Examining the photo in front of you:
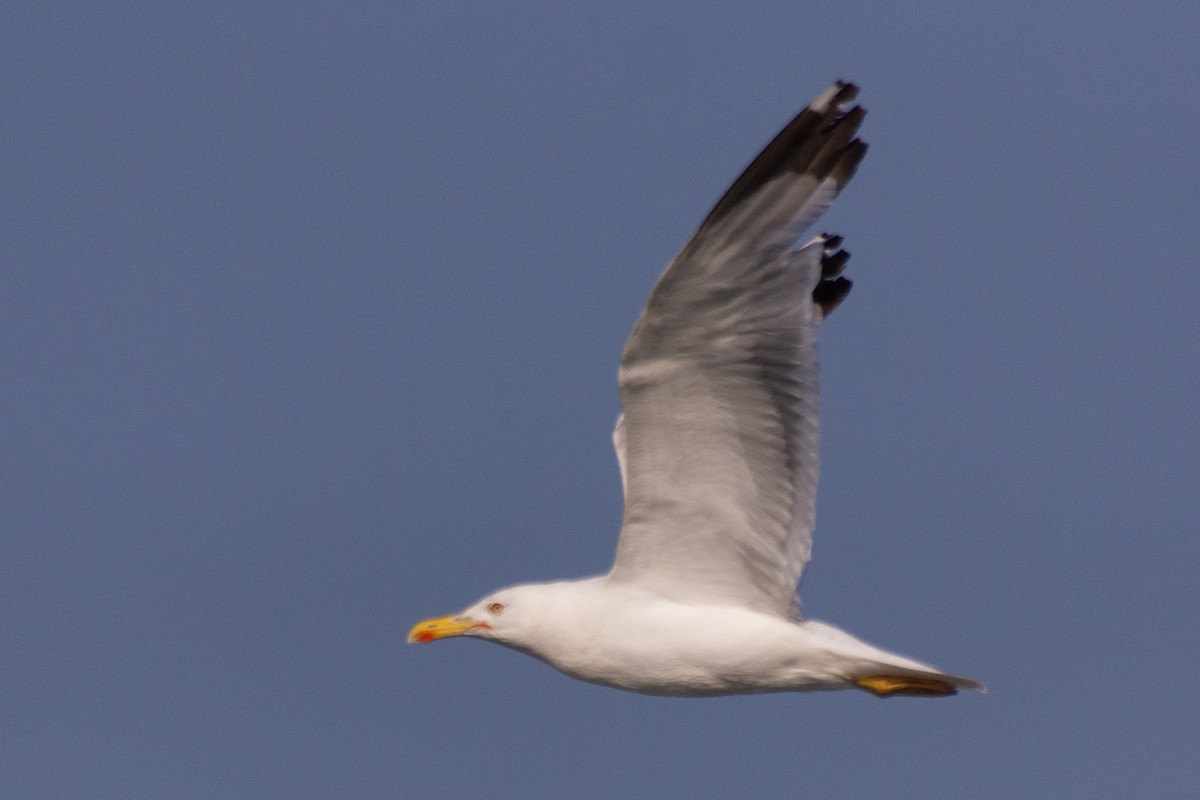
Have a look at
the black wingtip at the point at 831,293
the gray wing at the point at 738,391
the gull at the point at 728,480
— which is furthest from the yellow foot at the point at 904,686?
the black wingtip at the point at 831,293

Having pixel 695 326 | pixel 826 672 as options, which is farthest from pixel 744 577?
pixel 695 326

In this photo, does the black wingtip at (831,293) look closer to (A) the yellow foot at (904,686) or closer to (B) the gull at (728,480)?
(B) the gull at (728,480)

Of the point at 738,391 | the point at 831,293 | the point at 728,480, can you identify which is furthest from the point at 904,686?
the point at 831,293

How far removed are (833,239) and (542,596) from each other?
2.94m

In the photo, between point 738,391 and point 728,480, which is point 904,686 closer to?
point 728,480

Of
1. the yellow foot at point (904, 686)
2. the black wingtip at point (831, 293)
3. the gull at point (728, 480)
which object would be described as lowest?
the yellow foot at point (904, 686)

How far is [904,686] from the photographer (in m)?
12.0

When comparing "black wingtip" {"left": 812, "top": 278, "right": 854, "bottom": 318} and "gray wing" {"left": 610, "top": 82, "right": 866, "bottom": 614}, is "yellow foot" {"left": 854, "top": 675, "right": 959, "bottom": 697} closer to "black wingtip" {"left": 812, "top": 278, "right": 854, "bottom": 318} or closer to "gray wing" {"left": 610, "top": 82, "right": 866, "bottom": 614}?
"gray wing" {"left": 610, "top": 82, "right": 866, "bottom": 614}

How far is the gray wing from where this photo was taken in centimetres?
1109

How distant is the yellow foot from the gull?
1 centimetres

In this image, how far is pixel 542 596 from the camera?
1248cm

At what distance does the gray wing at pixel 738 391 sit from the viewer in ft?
36.4

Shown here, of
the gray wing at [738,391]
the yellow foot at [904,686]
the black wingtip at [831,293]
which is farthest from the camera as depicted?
the black wingtip at [831,293]

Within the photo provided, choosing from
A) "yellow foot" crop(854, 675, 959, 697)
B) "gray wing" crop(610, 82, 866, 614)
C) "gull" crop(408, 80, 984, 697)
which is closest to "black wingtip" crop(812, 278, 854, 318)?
"gull" crop(408, 80, 984, 697)
